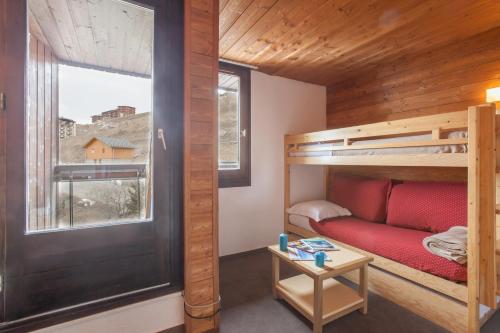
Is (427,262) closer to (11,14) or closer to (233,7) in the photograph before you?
(233,7)

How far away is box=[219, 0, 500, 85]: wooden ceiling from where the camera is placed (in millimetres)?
1702

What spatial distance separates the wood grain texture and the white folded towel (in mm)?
1248

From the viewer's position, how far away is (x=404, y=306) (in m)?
1.74

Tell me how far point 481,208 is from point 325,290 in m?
1.15

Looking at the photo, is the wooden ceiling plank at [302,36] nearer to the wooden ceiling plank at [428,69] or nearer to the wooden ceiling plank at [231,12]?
the wooden ceiling plank at [231,12]

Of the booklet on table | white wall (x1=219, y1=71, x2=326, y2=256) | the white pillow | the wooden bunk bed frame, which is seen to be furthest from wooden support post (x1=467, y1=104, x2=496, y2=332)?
white wall (x1=219, y1=71, x2=326, y2=256)

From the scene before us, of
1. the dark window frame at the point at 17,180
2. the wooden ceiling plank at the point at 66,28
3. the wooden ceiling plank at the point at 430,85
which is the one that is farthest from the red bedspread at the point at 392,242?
the wooden ceiling plank at the point at 66,28

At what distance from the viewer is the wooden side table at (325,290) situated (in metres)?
1.49

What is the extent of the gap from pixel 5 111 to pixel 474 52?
3.43 m

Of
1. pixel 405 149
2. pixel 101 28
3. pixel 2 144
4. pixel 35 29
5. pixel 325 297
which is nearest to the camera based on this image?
pixel 2 144

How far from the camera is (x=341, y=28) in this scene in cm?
199

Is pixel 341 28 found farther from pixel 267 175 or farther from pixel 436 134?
pixel 267 175

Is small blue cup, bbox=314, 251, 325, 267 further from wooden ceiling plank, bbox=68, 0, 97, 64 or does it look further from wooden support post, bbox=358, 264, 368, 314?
wooden ceiling plank, bbox=68, 0, 97, 64

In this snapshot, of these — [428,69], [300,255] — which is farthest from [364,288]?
[428,69]
